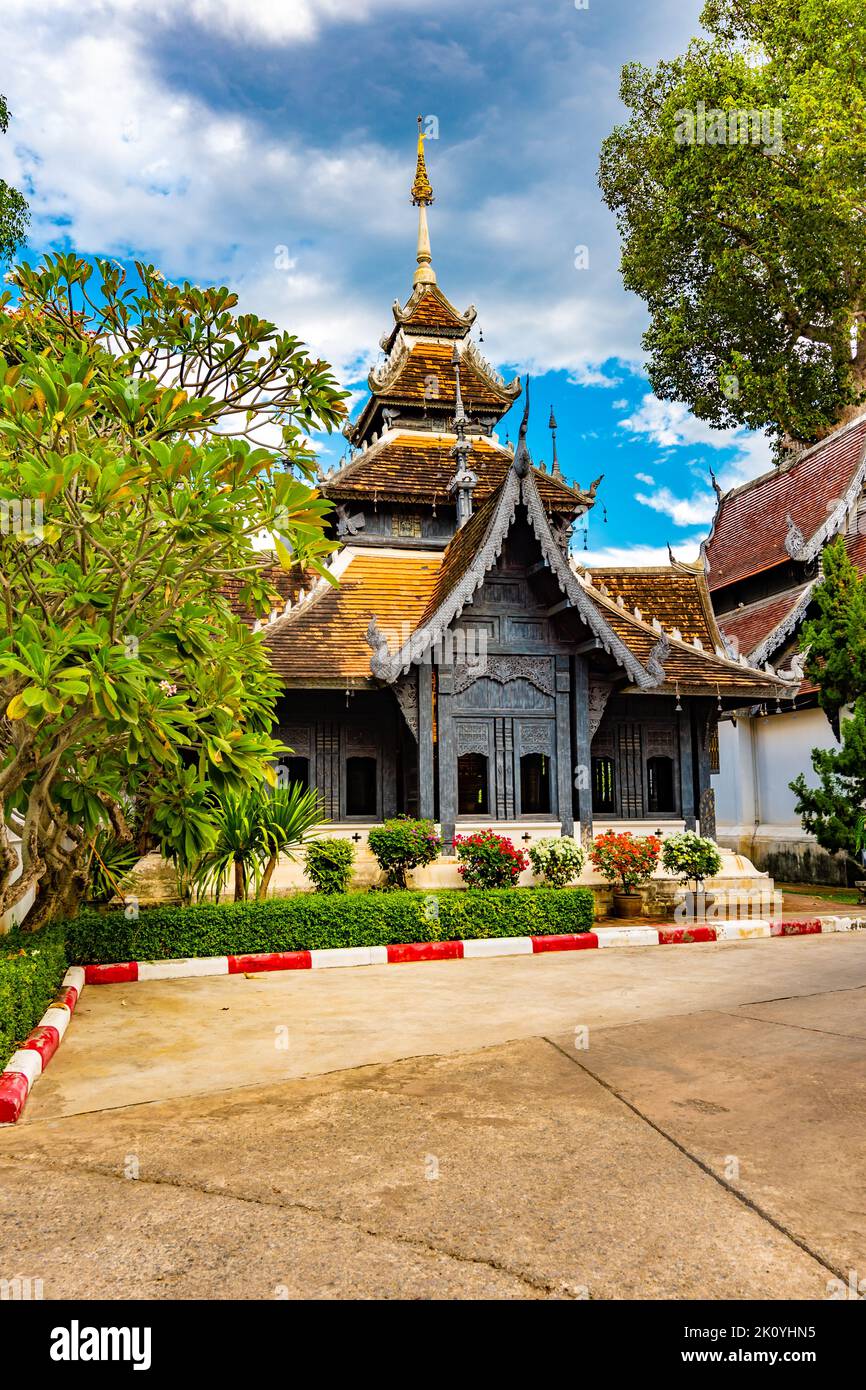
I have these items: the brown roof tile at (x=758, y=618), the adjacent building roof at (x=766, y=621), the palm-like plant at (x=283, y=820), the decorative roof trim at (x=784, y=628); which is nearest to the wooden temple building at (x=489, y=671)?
the palm-like plant at (x=283, y=820)

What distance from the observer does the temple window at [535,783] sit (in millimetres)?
15734

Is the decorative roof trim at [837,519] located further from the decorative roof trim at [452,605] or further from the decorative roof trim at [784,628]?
the decorative roof trim at [452,605]

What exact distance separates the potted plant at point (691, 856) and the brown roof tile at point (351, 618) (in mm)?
5346

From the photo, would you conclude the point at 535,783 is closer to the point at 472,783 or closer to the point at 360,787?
the point at 472,783

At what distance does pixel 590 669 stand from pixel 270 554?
7936mm

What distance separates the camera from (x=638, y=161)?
2842cm

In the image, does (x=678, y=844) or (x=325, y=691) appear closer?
(x=678, y=844)

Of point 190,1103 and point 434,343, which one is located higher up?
point 434,343

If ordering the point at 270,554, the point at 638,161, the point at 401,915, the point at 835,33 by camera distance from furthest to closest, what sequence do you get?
the point at 638,161, the point at 835,33, the point at 401,915, the point at 270,554

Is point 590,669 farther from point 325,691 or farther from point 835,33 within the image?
point 835,33

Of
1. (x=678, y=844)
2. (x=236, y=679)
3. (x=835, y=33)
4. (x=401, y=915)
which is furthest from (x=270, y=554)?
(x=835, y=33)

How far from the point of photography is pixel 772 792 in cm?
2323

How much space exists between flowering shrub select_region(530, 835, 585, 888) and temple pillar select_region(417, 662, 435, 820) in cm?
179
